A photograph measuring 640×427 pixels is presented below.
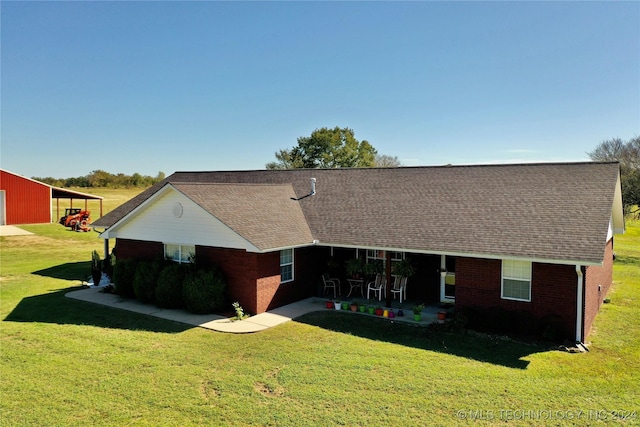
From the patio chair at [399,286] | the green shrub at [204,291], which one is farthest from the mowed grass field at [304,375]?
the patio chair at [399,286]

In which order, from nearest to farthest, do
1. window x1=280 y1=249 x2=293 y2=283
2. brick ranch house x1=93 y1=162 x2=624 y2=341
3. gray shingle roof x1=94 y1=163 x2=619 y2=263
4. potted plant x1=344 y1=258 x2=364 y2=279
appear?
brick ranch house x1=93 y1=162 x2=624 y2=341
gray shingle roof x1=94 y1=163 x2=619 y2=263
window x1=280 y1=249 x2=293 y2=283
potted plant x1=344 y1=258 x2=364 y2=279

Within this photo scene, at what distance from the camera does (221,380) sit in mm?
9562

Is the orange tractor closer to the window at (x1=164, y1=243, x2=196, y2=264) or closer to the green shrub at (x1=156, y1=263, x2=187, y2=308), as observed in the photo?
the window at (x1=164, y1=243, x2=196, y2=264)

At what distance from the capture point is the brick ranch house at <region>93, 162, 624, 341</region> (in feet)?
42.0

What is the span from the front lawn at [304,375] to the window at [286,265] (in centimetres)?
217

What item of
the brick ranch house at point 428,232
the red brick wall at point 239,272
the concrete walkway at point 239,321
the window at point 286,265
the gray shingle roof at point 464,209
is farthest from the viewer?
the window at point 286,265

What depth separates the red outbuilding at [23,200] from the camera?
41.3 metres

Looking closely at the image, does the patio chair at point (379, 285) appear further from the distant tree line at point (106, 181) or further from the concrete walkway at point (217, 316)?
the distant tree line at point (106, 181)

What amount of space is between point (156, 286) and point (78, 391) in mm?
7090

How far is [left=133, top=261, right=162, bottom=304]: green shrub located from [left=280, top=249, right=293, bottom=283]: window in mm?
4537

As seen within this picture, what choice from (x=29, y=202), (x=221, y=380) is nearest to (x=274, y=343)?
(x=221, y=380)

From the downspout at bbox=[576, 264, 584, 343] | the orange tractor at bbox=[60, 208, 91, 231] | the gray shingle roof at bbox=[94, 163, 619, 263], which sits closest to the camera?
the downspout at bbox=[576, 264, 584, 343]

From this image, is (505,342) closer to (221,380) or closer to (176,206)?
(221,380)

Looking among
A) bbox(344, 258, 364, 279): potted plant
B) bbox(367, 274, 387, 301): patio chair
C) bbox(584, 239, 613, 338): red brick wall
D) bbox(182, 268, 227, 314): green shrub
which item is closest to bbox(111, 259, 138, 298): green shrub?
bbox(182, 268, 227, 314): green shrub
